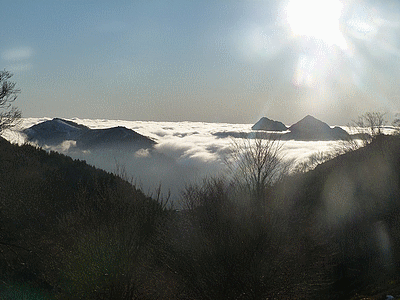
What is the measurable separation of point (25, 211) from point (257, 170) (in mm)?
34384

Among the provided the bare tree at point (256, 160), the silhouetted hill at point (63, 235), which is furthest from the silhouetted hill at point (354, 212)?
the silhouetted hill at point (63, 235)

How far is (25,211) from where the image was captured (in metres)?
49.8

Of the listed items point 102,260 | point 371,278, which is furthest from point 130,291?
point 371,278

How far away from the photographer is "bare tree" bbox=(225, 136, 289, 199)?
37.5m

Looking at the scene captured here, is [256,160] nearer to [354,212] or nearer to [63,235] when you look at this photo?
[63,235]

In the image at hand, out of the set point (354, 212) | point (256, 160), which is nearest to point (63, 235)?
point (256, 160)

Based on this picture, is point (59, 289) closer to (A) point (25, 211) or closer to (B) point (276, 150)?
(B) point (276, 150)

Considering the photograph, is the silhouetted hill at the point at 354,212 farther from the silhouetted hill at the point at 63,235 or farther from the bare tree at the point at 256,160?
the silhouetted hill at the point at 63,235

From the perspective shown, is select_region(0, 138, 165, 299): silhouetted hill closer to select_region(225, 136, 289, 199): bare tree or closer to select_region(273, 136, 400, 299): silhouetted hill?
select_region(225, 136, 289, 199): bare tree

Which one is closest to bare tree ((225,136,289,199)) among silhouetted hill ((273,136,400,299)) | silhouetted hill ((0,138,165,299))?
silhouetted hill ((273,136,400,299))

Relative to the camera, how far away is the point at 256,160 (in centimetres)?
3838

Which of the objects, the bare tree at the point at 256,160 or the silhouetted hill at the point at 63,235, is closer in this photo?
the silhouetted hill at the point at 63,235

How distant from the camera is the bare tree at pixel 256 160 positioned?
3747 centimetres

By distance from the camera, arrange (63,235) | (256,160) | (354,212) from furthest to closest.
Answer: (354,212), (256,160), (63,235)
